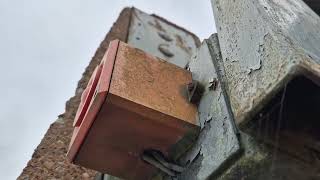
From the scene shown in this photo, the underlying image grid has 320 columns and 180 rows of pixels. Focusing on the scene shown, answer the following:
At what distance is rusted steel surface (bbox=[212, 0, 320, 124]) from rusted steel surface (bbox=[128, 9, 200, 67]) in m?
2.11

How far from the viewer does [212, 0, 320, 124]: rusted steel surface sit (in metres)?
0.98

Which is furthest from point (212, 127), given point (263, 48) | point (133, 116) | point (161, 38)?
point (161, 38)

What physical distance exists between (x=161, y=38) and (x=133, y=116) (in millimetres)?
2777

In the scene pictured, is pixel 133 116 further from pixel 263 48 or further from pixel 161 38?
pixel 161 38

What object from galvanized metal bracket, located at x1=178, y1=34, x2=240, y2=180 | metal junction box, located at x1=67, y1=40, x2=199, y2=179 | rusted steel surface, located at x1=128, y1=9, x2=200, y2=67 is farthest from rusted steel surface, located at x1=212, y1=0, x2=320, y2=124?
rusted steel surface, located at x1=128, y1=9, x2=200, y2=67

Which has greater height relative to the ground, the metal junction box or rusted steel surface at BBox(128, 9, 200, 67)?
the metal junction box

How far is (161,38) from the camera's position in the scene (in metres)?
4.10

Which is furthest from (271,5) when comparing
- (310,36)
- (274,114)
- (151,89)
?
(151,89)

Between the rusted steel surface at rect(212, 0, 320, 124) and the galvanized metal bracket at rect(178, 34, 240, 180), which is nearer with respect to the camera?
the rusted steel surface at rect(212, 0, 320, 124)

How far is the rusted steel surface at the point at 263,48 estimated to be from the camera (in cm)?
98

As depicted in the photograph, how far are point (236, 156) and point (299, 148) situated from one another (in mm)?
168

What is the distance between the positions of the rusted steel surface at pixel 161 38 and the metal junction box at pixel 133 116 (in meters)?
1.91

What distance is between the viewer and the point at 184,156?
4.88 feet

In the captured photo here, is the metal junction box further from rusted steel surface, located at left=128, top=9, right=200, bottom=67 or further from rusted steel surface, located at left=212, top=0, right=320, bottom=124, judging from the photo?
rusted steel surface, located at left=128, top=9, right=200, bottom=67
